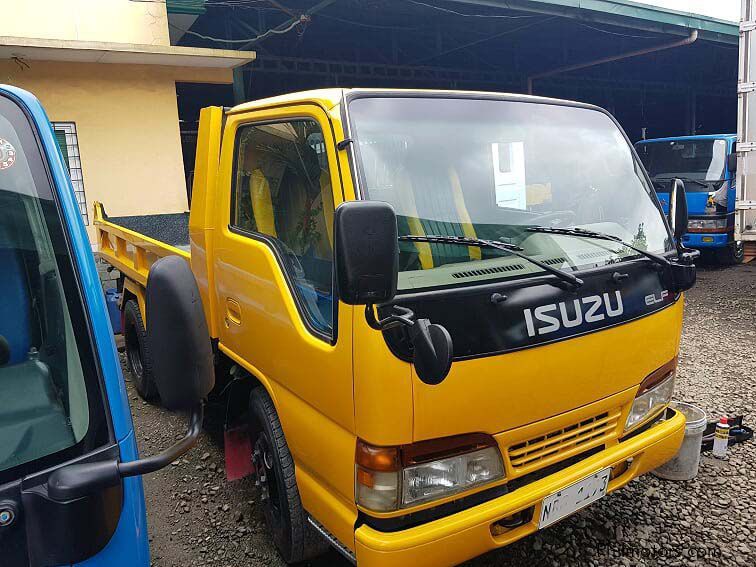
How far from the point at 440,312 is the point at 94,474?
1.09 metres

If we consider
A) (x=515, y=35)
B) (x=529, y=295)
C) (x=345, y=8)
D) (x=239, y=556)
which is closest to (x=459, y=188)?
(x=529, y=295)

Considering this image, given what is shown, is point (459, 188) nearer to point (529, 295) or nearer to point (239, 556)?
point (529, 295)

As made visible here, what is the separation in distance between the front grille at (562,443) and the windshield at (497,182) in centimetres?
62

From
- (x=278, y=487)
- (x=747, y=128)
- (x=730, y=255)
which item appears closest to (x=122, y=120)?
(x=278, y=487)

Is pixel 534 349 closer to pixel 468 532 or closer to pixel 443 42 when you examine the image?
pixel 468 532

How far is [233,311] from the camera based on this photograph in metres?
2.81

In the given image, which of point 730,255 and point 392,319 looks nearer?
point 392,319

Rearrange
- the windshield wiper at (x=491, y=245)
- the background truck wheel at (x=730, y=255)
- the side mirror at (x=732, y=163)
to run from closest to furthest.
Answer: the windshield wiper at (x=491, y=245) < the side mirror at (x=732, y=163) < the background truck wheel at (x=730, y=255)

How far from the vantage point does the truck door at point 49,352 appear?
128cm

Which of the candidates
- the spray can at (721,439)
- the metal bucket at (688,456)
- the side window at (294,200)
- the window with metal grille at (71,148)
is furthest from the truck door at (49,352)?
the window with metal grille at (71,148)

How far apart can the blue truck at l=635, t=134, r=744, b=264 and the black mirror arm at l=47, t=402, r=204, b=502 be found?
8501 millimetres

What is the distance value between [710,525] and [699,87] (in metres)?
20.4

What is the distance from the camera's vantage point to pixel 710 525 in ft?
9.30

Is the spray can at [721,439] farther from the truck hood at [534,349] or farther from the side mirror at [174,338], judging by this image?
the side mirror at [174,338]
